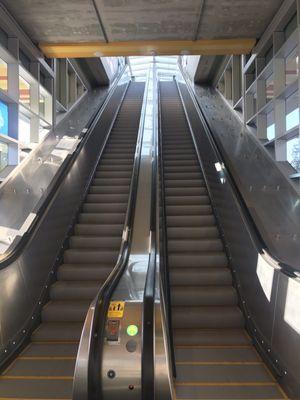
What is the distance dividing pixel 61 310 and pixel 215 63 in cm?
1148

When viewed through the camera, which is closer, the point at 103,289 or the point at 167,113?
the point at 103,289

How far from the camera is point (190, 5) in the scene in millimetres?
6457

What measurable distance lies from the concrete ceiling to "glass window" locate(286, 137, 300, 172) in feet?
7.14

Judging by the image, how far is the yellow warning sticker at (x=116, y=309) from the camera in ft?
8.49

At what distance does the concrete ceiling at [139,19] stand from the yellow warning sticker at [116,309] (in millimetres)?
5284

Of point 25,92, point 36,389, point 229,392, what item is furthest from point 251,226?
point 25,92

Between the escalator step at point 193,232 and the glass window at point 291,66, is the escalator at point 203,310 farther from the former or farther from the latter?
the glass window at point 291,66

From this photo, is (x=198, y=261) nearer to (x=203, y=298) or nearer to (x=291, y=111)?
(x=203, y=298)

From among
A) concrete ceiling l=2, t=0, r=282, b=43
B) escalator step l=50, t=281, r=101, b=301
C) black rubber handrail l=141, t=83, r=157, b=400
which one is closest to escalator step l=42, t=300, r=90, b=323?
escalator step l=50, t=281, r=101, b=301

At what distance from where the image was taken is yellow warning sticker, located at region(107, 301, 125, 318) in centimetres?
259

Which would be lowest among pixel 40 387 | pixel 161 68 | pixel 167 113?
pixel 40 387

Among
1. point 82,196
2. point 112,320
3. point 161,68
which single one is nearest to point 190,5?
point 82,196

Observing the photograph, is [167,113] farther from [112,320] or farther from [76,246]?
[112,320]

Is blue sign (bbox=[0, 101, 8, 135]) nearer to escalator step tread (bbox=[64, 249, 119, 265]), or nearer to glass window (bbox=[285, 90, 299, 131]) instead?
escalator step tread (bbox=[64, 249, 119, 265])
